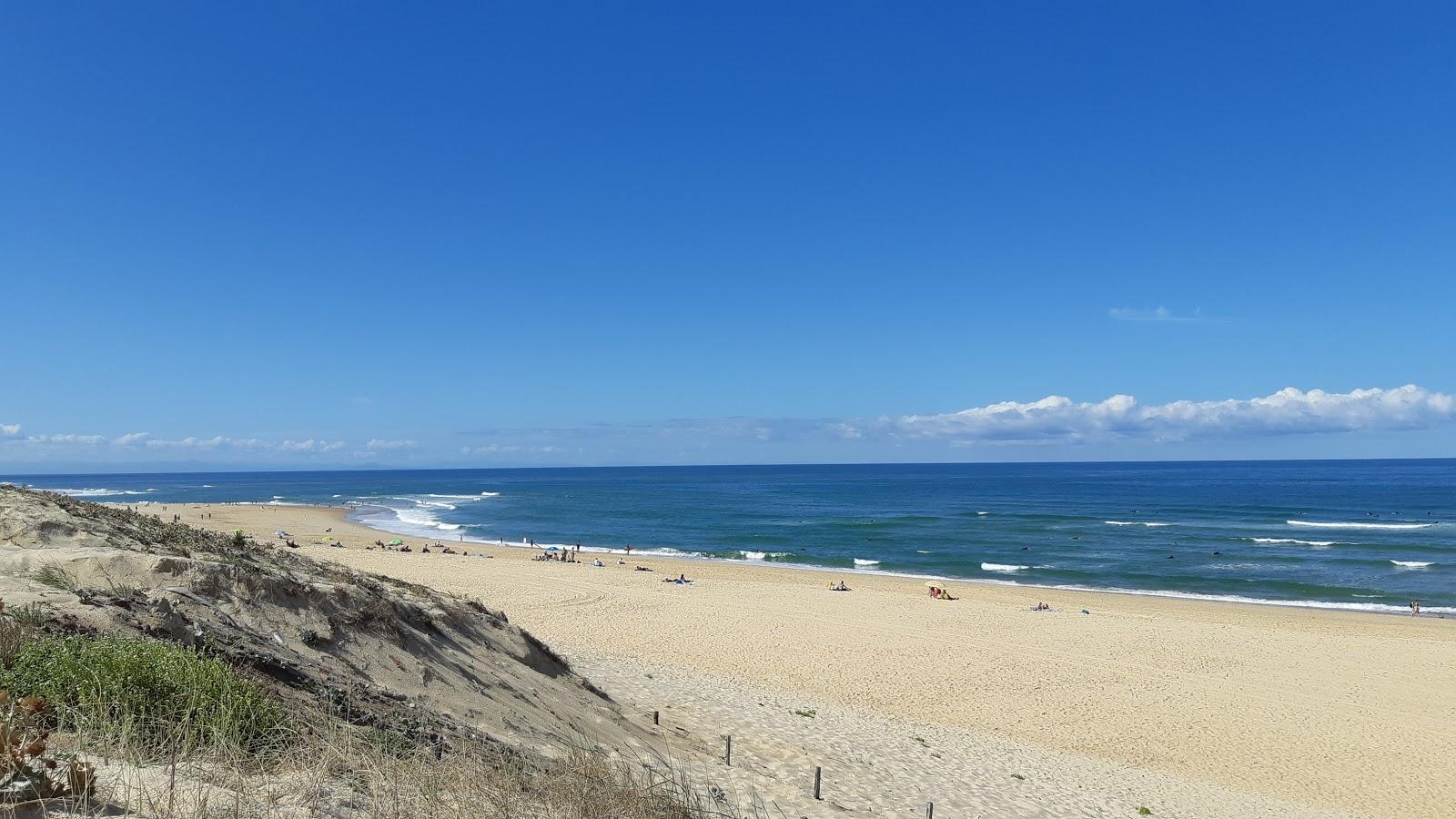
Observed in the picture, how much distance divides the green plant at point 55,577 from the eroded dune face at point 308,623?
0.02 metres

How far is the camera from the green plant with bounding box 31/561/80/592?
7555 millimetres

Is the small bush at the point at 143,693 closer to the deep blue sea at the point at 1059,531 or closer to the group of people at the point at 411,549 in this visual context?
the deep blue sea at the point at 1059,531

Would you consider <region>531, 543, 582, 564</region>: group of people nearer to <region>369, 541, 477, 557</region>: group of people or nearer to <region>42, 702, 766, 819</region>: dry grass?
<region>369, 541, 477, 557</region>: group of people

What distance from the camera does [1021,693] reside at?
1909 centimetres

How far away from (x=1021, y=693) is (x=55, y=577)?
18467 millimetres

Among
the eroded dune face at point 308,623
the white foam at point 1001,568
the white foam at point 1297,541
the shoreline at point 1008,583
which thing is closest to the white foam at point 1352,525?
the white foam at point 1297,541

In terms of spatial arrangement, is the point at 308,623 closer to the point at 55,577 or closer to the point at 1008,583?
the point at 55,577

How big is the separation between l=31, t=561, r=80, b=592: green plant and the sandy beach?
23.1 ft

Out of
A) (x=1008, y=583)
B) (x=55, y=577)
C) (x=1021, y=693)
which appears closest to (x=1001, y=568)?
(x=1008, y=583)

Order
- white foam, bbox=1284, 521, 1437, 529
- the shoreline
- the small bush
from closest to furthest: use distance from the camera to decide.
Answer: the small bush
the shoreline
white foam, bbox=1284, 521, 1437, 529

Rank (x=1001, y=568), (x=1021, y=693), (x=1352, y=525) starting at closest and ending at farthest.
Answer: (x=1021, y=693)
(x=1001, y=568)
(x=1352, y=525)

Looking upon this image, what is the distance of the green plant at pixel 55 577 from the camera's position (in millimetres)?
7555

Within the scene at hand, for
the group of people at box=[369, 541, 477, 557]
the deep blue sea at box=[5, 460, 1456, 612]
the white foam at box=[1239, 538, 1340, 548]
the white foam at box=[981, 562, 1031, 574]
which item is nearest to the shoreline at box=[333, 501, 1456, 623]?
the deep blue sea at box=[5, 460, 1456, 612]

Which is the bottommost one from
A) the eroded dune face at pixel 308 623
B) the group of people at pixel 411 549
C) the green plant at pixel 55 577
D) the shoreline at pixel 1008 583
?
the shoreline at pixel 1008 583
